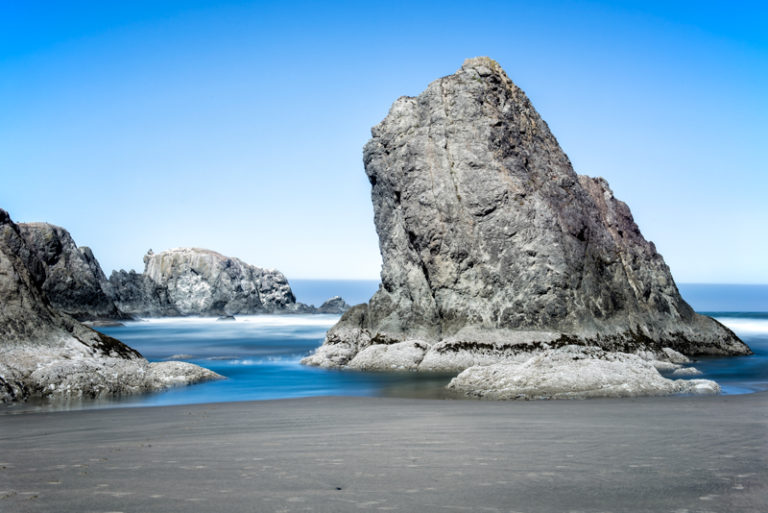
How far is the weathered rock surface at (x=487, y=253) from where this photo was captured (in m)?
35.8

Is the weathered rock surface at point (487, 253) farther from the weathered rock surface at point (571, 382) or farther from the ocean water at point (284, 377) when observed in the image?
the weathered rock surface at point (571, 382)

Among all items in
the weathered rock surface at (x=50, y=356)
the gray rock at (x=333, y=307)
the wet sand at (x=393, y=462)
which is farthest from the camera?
the gray rock at (x=333, y=307)

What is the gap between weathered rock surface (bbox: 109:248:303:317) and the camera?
121125 mm

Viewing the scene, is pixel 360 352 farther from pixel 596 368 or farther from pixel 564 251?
pixel 596 368

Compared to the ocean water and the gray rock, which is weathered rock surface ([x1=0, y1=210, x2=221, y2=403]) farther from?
the gray rock

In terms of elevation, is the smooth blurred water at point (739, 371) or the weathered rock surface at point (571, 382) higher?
the weathered rock surface at point (571, 382)

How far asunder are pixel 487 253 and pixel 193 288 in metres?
96.3

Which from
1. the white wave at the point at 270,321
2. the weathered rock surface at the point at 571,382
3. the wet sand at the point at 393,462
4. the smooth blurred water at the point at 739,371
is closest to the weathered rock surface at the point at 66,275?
the white wave at the point at 270,321

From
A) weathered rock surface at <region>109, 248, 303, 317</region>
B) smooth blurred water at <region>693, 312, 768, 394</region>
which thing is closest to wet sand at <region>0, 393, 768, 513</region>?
smooth blurred water at <region>693, 312, 768, 394</region>

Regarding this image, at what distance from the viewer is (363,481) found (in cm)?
792

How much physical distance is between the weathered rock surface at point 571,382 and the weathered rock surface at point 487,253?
1060 cm

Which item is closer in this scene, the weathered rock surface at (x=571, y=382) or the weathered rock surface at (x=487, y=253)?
the weathered rock surface at (x=571, y=382)

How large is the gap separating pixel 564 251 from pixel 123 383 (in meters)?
23.7

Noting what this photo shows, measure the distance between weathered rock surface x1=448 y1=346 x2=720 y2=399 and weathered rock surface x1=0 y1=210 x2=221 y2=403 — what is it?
11.6 metres
